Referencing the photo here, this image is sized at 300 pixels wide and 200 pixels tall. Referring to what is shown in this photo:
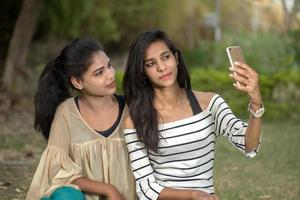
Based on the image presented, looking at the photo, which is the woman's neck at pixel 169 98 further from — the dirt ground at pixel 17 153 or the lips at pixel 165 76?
the dirt ground at pixel 17 153

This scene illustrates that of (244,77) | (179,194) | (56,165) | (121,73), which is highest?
(244,77)

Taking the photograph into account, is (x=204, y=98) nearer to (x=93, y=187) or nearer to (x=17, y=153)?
(x=93, y=187)

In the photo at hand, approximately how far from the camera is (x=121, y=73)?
1395 cm

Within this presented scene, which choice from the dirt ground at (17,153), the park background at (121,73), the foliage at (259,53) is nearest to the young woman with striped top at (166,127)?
the park background at (121,73)

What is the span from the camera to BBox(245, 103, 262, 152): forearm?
2977 mm

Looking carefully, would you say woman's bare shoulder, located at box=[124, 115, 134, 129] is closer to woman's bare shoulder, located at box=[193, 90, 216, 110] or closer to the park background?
woman's bare shoulder, located at box=[193, 90, 216, 110]

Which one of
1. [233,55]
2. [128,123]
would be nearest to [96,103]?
[128,123]

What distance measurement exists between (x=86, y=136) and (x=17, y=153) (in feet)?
15.8

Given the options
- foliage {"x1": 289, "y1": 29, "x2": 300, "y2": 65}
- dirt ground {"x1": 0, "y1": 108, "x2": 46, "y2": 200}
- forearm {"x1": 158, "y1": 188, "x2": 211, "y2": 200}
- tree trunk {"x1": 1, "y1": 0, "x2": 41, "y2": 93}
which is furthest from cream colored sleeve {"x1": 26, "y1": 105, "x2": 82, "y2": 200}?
foliage {"x1": 289, "y1": 29, "x2": 300, "y2": 65}

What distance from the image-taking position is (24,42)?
13.5 m

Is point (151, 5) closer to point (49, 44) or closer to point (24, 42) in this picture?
point (49, 44)

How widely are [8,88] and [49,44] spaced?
688 cm

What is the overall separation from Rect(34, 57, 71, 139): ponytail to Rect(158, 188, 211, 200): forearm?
79cm

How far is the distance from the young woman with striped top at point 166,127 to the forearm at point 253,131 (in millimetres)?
63
